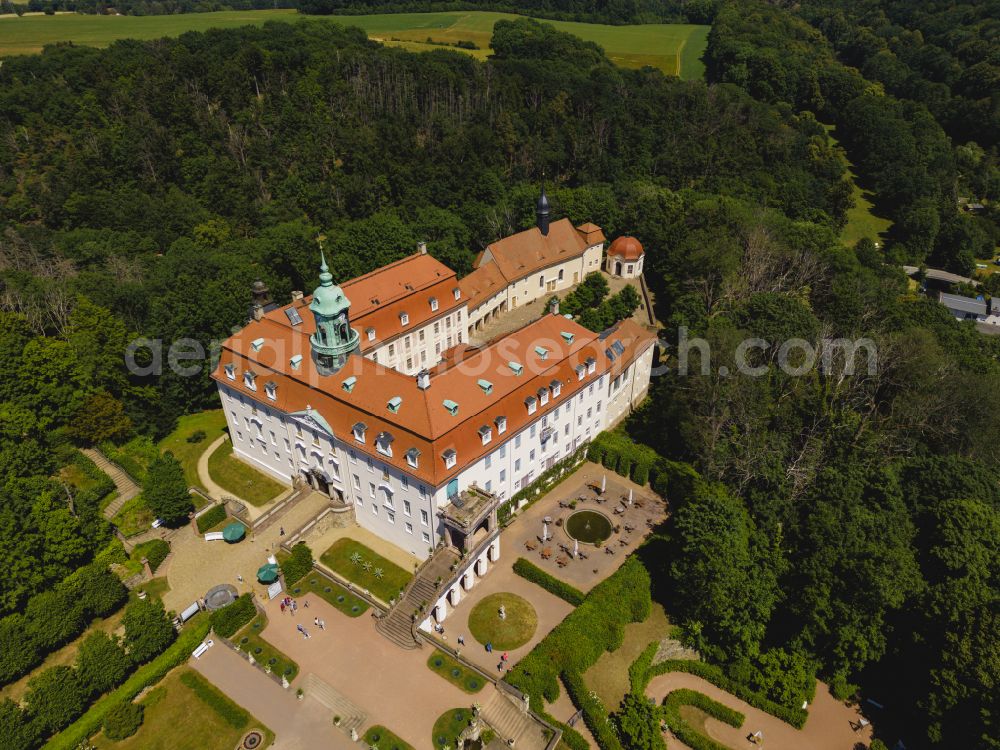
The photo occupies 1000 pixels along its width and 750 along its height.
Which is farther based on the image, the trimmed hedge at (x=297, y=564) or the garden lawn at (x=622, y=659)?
the trimmed hedge at (x=297, y=564)

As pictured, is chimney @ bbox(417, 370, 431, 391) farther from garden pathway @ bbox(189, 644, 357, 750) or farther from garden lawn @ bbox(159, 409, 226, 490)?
garden lawn @ bbox(159, 409, 226, 490)

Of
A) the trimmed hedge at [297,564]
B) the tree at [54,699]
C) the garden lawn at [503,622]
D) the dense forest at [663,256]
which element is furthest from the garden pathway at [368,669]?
the dense forest at [663,256]

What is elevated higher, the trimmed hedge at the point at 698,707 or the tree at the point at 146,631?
the tree at the point at 146,631

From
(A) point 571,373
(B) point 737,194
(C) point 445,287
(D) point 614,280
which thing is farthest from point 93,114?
(B) point 737,194

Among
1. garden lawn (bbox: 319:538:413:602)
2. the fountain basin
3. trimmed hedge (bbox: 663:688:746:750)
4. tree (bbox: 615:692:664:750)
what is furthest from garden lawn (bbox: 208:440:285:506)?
trimmed hedge (bbox: 663:688:746:750)

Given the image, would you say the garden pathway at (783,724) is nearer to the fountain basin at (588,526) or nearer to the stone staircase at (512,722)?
the stone staircase at (512,722)
